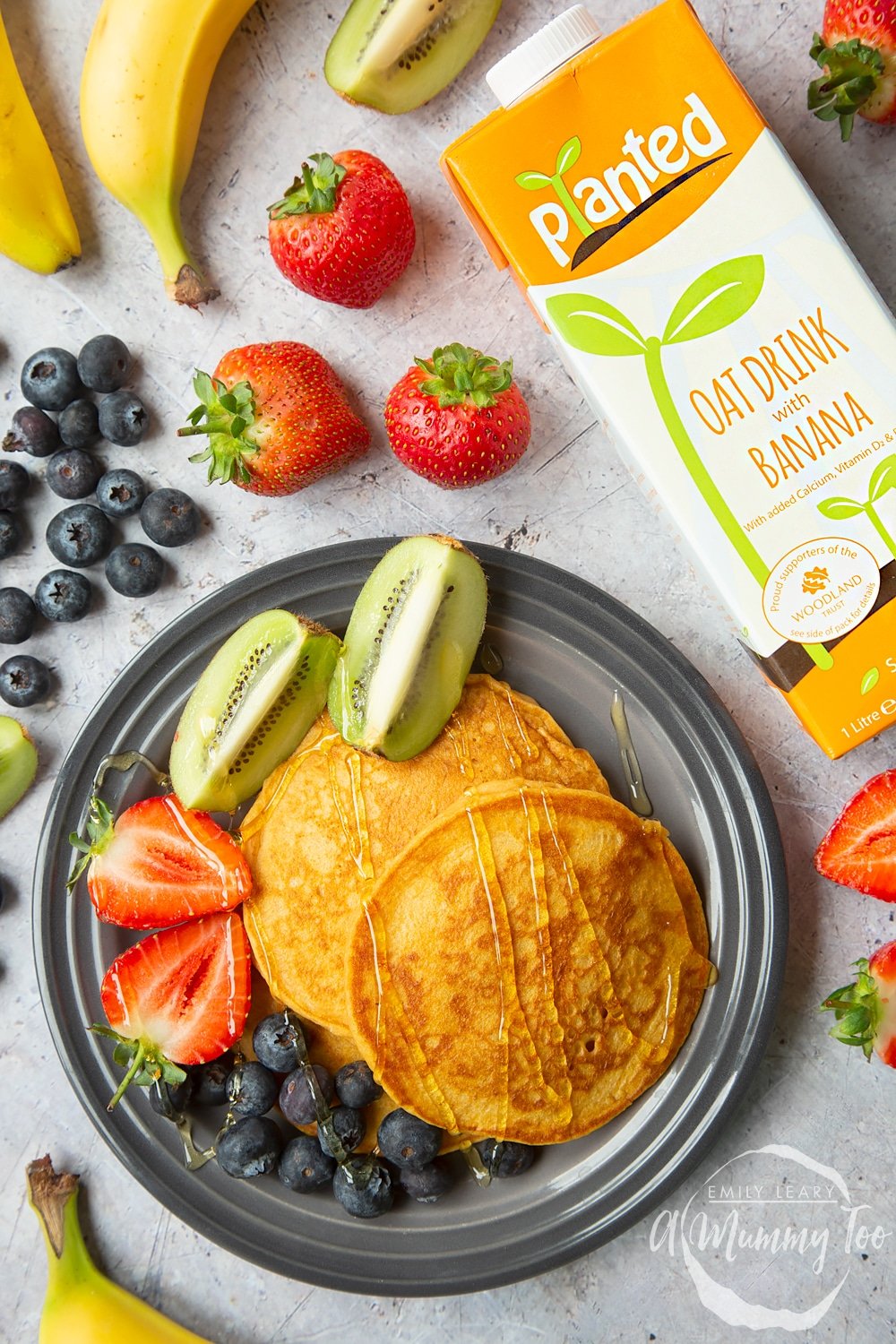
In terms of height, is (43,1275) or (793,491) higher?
(793,491)

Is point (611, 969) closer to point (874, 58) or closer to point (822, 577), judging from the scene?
point (822, 577)

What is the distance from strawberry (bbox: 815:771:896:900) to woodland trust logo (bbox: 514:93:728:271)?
0.96 metres

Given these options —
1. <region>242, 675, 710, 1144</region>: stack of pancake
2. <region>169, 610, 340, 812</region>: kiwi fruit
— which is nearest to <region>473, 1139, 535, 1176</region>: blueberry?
<region>242, 675, 710, 1144</region>: stack of pancake

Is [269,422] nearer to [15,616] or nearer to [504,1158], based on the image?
[15,616]

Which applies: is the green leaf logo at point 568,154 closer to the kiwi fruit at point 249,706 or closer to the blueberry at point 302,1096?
the kiwi fruit at point 249,706

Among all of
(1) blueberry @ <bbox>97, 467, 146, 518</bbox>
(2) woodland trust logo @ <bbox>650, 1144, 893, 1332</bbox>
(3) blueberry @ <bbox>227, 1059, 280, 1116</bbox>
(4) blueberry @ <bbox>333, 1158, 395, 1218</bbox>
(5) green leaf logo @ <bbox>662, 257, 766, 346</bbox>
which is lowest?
(2) woodland trust logo @ <bbox>650, 1144, 893, 1332</bbox>

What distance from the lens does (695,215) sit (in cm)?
132

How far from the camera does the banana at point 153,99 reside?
1620 millimetres

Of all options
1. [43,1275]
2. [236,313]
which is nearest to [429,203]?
[236,313]

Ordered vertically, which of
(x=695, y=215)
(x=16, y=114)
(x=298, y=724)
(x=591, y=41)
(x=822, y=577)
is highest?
(x=16, y=114)

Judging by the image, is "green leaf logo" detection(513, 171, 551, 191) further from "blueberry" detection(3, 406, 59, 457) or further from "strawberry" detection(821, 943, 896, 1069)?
"strawberry" detection(821, 943, 896, 1069)

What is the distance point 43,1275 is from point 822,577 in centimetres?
187

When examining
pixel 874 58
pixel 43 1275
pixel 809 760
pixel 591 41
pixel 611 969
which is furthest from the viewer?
pixel 43 1275

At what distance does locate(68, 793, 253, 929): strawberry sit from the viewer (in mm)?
1619
